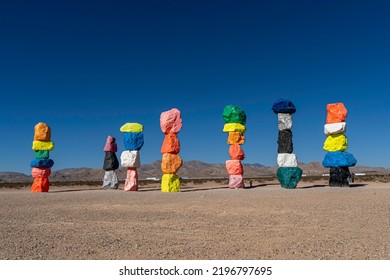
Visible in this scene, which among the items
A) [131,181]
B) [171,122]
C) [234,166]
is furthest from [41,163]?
[234,166]

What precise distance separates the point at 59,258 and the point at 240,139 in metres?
16.8

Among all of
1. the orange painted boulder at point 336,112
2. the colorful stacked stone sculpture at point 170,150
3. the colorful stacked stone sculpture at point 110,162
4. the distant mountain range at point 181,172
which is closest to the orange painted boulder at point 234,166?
the colorful stacked stone sculpture at point 170,150

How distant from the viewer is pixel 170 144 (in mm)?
Answer: 20703

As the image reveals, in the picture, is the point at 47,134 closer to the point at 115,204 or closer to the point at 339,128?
the point at 115,204

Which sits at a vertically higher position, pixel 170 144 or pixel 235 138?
pixel 235 138

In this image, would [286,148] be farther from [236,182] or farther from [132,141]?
[132,141]

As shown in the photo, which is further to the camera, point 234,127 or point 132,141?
point 234,127

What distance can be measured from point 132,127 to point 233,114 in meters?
5.94

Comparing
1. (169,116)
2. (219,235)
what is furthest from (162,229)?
(169,116)

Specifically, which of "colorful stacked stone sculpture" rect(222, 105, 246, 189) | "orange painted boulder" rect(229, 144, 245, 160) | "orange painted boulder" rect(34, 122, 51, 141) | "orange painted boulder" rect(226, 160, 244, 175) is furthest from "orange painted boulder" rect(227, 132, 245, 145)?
"orange painted boulder" rect(34, 122, 51, 141)

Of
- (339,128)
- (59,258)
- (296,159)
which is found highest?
(339,128)

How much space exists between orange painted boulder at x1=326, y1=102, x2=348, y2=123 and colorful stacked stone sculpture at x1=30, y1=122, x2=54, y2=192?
649 inches

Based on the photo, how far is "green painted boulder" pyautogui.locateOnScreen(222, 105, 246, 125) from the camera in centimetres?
2233

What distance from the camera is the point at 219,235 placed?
794cm
